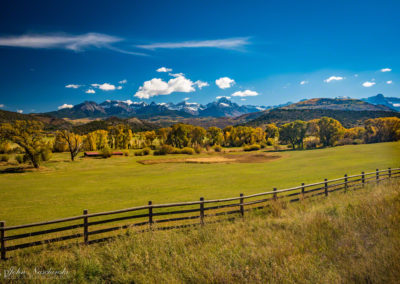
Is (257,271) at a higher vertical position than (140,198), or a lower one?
higher

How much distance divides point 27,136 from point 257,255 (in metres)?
46.1

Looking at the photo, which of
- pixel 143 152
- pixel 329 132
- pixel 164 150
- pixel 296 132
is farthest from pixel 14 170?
pixel 329 132

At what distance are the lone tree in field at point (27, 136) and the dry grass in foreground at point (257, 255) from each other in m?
37.4

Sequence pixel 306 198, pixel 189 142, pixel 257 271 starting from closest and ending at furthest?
pixel 257 271 < pixel 306 198 < pixel 189 142

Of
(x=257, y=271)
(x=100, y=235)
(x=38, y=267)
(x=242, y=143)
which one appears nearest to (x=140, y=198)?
(x=100, y=235)

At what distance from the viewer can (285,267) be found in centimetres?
662

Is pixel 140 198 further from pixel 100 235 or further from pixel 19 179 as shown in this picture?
pixel 19 179

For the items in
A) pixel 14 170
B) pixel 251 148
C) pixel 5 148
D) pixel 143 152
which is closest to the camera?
pixel 14 170

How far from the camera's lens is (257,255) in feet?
24.3

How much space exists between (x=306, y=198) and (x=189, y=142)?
3373 inches

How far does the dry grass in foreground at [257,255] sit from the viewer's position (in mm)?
6289

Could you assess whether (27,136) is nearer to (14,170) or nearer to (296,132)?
(14,170)

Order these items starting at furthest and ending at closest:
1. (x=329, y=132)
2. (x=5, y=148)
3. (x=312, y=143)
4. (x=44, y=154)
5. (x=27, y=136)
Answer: (x=312, y=143)
(x=329, y=132)
(x=5, y=148)
(x=44, y=154)
(x=27, y=136)

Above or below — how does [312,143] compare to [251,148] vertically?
above
